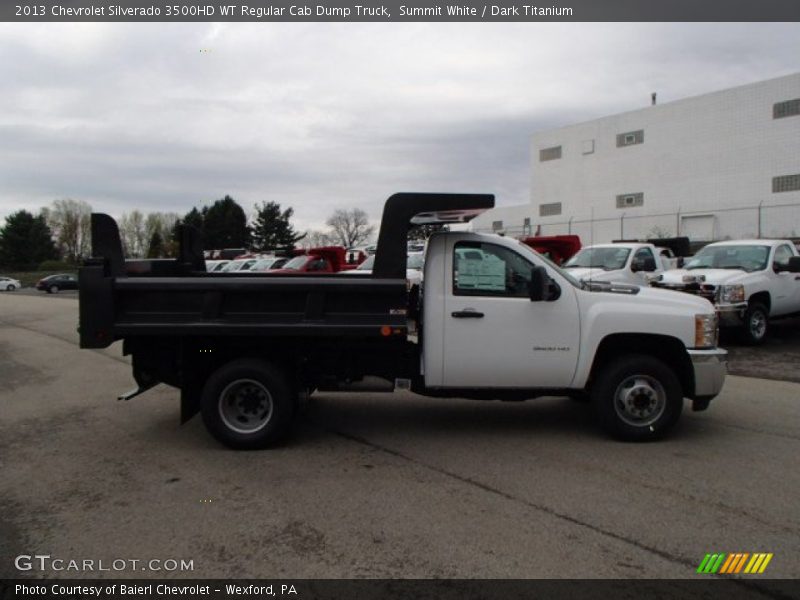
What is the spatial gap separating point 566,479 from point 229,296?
3.36 metres

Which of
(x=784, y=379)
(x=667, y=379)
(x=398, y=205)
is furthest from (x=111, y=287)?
(x=784, y=379)

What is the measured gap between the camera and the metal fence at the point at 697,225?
34.5 metres

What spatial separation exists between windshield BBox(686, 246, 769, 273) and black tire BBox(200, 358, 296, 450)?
10190mm

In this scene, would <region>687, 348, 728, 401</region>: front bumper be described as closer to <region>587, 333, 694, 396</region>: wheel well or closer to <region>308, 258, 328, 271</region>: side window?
<region>587, 333, 694, 396</region>: wheel well

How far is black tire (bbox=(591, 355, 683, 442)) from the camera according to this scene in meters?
6.11

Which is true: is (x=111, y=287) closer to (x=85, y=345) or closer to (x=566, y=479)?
(x=85, y=345)

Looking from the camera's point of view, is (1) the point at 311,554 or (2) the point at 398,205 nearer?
(1) the point at 311,554

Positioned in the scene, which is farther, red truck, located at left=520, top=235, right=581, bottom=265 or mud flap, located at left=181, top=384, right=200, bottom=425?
red truck, located at left=520, top=235, right=581, bottom=265

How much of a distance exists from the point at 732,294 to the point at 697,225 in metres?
32.5

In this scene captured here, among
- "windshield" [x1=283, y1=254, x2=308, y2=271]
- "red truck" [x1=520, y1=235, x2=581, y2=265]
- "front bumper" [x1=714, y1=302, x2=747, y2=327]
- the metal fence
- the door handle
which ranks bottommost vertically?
"front bumper" [x1=714, y1=302, x2=747, y2=327]

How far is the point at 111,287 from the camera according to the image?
5875mm

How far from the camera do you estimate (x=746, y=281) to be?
11.9m

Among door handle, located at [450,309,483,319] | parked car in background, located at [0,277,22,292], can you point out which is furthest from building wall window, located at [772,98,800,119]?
parked car in background, located at [0,277,22,292]

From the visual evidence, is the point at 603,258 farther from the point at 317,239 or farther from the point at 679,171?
the point at 317,239
